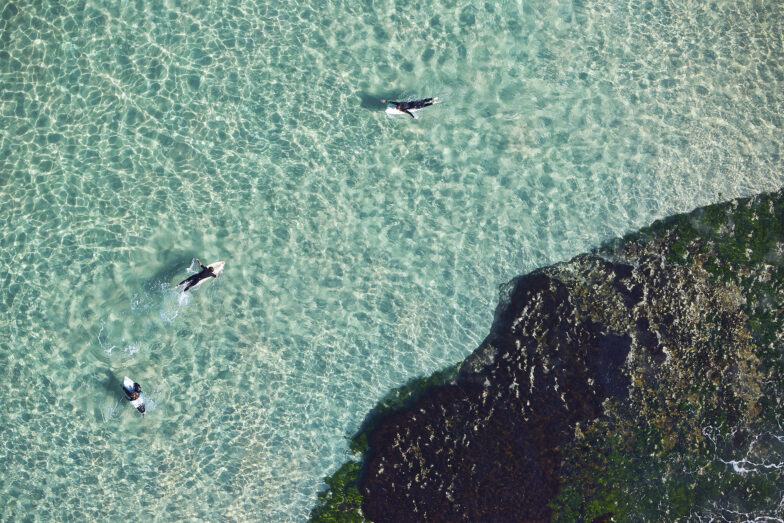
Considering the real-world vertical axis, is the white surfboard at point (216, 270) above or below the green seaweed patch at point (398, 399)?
above

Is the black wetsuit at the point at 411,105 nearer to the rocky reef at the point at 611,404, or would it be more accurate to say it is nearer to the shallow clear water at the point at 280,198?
the shallow clear water at the point at 280,198

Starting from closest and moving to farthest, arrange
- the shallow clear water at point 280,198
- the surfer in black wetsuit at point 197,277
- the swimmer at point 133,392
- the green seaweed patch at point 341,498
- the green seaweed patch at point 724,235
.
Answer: the swimmer at point 133,392 → the surfer in black wetsuit at point 197,277 → the shallow clear water at point 280,198 → the green seaweed patch at point 341,498 → the green seaweed patch at point 724,235

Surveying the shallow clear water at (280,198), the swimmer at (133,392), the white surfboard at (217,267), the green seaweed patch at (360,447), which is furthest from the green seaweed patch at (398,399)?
the swimmer at (133,392)

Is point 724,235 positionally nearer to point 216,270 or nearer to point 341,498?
point 341,498

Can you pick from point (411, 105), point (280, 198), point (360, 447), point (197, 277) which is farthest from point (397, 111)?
point (360, 447)

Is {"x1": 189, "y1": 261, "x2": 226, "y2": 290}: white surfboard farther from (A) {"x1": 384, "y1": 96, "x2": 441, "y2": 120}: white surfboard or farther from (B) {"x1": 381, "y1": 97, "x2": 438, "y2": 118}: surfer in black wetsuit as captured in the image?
(B) {"x1": 381, "y1": 97, "x2": 438, "y2": 118}: surfer in black wetsuit

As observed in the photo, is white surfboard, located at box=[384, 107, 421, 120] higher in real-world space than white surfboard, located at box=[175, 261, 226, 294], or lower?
higher

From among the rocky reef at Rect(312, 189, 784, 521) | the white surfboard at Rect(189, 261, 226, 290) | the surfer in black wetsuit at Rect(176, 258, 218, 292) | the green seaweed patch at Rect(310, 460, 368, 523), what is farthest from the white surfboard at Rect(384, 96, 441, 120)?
the green seaweed patch at Rect(310, 460, 368, 523)

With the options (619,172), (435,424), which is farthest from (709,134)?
(435,424)
